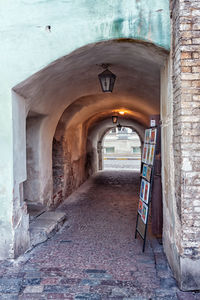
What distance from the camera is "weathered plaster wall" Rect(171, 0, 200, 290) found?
2.80 metres

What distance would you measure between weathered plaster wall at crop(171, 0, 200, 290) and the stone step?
220 centimetres

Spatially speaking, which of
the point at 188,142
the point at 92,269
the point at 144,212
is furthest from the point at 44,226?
the point at 188,142

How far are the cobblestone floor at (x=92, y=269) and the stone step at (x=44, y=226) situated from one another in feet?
0.31

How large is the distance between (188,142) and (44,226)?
2801 millimetres

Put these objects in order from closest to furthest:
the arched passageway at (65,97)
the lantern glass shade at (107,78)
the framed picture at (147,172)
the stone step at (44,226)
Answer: the arched passageway at (65,97), the framed picture at (147,172), the stone step at (44,226), the lantern glass shade at (107,78)

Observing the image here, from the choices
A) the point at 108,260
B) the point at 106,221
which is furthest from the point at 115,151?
the point at 108,260

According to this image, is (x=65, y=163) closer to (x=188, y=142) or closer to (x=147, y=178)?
(x=147, y=178)

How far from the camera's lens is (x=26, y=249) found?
3.83m

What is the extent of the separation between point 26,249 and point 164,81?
3.10 metres

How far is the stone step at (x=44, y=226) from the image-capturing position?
4090 millimetres

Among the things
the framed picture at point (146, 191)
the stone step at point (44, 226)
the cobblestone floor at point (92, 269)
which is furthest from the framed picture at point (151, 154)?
the stone step at point (44, 226)

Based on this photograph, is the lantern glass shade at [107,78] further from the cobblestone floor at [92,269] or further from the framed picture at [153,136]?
the cobblestone floor at [92,269]

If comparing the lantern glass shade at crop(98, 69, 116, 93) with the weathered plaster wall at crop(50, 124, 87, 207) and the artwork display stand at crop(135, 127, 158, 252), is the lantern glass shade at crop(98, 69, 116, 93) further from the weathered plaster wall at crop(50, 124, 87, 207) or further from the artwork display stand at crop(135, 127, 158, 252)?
the weathered plaster wall at crop(50, 124, 87, 207)

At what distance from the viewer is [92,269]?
10.8 feet
